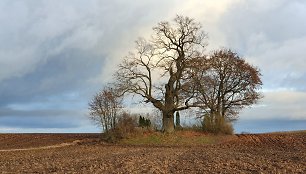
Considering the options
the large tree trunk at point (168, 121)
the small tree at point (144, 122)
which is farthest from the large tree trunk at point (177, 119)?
the small tree at point (144, 122)

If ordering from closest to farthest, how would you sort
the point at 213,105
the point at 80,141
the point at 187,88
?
the point at 80,141
the point at 187,88
the point at 213,105

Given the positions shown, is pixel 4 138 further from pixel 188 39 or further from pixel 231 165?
pixel 231 165

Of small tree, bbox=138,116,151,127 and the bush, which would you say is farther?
the bush

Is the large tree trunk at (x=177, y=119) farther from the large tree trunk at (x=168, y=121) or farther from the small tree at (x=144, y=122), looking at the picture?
the small tree at (x=144, y=122)

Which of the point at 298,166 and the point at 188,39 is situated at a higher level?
the point at 188,39

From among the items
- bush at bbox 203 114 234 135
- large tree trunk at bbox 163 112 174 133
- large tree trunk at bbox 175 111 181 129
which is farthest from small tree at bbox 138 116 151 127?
bush at bbox 203 114 234 135

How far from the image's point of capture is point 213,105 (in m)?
52.9

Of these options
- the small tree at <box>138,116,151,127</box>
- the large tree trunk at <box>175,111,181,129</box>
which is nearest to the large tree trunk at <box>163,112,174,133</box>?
the small tree at <box>138,116,151,127</box>

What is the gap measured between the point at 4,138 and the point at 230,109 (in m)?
25.1

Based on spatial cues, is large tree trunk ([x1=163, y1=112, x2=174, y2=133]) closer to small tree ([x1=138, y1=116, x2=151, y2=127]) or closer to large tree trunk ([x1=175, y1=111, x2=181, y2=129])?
small tree ([x1=138, y1=116, x2=151, y2=127])

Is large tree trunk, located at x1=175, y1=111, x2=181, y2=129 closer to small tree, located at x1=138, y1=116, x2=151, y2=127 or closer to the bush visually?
the bush

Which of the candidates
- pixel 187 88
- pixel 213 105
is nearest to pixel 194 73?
pixel 187 88

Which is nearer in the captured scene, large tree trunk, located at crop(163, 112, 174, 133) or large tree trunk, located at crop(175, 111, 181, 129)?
large tree trunk, located at crop(163, 112, 174, 133)

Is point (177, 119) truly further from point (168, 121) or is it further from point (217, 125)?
point (217, 125)
